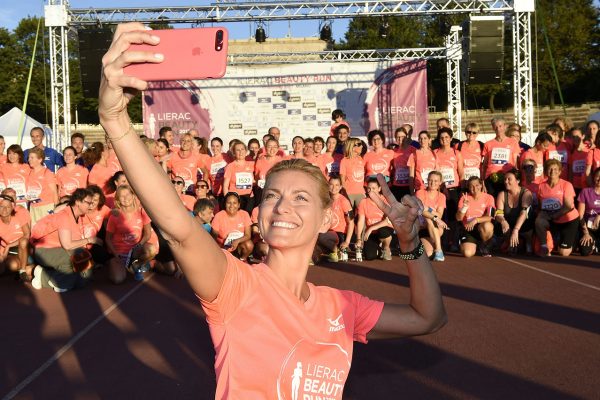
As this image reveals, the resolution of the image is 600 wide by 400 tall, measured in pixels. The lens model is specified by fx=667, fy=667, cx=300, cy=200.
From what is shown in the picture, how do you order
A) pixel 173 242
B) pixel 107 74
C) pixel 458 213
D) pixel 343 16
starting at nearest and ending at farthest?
pixel 107 74 < pixel 173 242 < pixel 458 213 < pixel 343 16

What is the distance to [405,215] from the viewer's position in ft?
7.64

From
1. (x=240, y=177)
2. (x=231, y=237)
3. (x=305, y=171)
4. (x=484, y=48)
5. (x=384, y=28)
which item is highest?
(x=384, y=28)

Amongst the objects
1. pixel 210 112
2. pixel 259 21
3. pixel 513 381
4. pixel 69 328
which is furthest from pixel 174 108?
pixel 513 381

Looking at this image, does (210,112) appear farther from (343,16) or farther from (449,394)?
(449,394)

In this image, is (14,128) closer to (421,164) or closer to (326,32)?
(326,32)

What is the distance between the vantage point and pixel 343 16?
1712 centimetres

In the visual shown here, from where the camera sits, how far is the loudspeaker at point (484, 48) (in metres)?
16.5

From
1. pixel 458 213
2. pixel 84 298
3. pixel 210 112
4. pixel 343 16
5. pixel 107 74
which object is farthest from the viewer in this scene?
pixel 210 112

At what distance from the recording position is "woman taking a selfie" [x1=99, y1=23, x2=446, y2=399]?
1724mm

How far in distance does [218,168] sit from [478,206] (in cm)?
495

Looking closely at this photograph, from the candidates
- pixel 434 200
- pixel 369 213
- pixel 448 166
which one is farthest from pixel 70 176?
pixel 448 166

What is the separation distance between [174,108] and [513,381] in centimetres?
1573

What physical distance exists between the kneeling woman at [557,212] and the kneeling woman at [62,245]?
7240 mm

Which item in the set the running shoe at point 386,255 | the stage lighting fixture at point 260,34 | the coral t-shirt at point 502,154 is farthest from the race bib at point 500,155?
the stage lighting fixture at point 260,34
